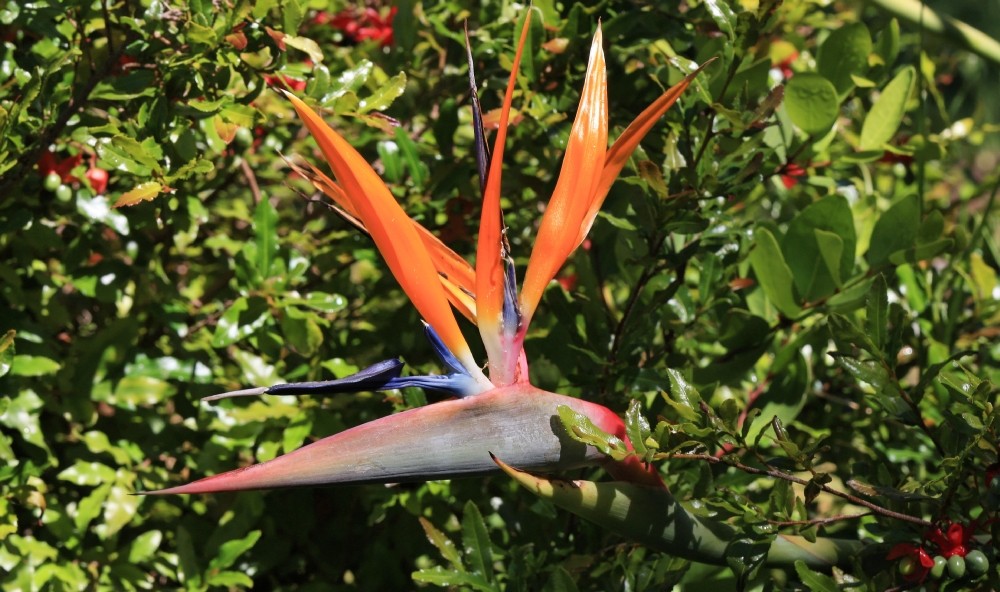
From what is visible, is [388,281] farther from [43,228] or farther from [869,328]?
[869,328]

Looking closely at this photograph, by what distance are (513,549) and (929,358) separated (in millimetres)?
558

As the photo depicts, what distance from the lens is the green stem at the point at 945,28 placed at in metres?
1.33

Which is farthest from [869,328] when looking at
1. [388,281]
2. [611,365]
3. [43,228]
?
[43,228]

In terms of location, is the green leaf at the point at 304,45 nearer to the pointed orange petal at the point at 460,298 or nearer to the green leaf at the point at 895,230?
the pointed orange petal at the point at 460,298

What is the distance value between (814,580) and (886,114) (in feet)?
2.01

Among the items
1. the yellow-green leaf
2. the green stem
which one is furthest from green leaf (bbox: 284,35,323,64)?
the green stem

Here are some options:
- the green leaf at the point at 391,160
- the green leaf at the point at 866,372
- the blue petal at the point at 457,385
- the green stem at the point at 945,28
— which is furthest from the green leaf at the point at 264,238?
the green stem at the point at 945,28

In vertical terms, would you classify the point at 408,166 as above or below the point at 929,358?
above

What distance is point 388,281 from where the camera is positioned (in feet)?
4.03

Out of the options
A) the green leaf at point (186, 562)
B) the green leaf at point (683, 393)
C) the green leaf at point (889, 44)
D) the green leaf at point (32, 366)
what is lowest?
the green leaf at point (186, 562)

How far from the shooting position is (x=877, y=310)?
31.0 inches

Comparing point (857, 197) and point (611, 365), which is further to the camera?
A: point (857, 197)

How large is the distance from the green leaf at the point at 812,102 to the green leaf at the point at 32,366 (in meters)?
0.80

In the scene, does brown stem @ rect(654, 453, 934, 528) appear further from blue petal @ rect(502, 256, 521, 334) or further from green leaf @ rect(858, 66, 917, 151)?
green leaf @ rect(858, 66, 917, 151)
